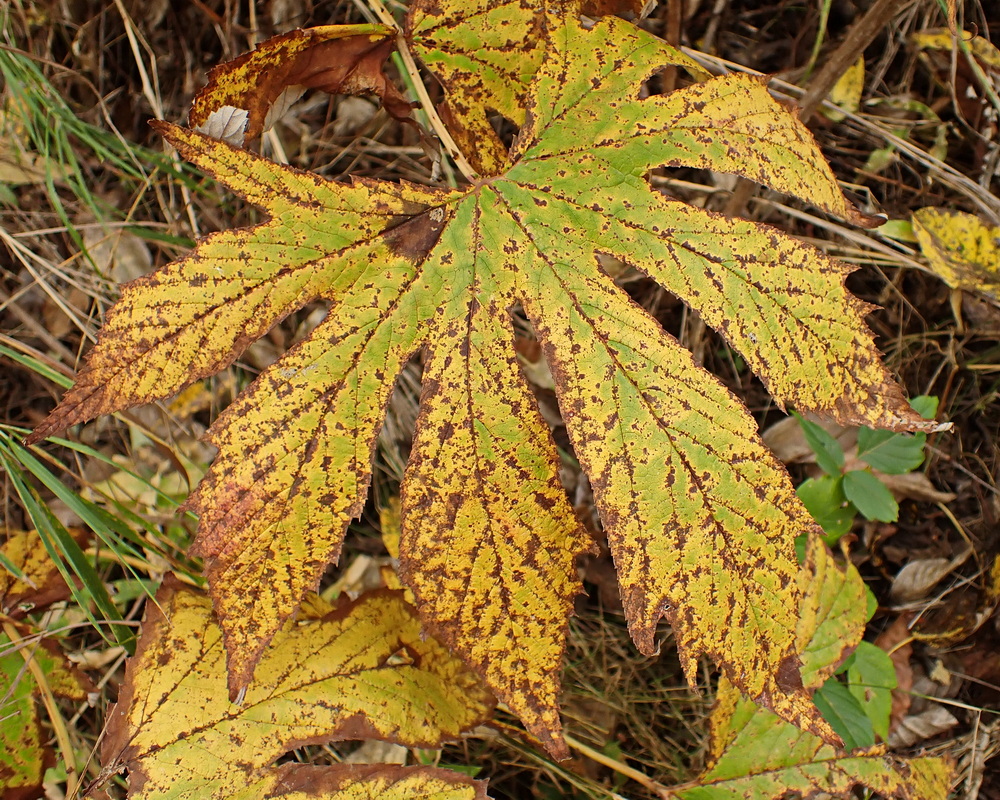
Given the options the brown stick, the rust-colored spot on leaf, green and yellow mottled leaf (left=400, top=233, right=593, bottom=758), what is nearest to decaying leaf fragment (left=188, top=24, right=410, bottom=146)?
the rust-colored spot on leaf

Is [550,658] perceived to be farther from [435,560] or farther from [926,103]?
[926,103]

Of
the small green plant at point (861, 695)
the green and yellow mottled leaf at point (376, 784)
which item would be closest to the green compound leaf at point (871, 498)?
the small green plant at point (861, 695)

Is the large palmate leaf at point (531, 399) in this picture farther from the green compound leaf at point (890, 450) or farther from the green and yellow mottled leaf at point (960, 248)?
the green and yellow mottled leaf at point (960, 248)

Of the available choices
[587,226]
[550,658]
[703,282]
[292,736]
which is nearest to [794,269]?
[703,282]

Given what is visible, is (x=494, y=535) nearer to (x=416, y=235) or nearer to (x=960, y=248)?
(x=416, y=235)

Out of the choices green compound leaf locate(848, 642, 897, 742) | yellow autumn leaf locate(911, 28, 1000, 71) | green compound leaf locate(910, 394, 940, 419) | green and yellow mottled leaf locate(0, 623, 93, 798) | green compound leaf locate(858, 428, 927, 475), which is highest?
yellow autumn leaf locate(911, 28, 1000, 71)

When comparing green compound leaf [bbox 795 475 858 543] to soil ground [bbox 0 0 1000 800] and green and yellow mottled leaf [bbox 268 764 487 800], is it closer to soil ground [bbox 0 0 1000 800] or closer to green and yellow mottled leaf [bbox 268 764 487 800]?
soil ground [bbox 0 0 1000 800]

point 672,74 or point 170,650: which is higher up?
point 672,74
